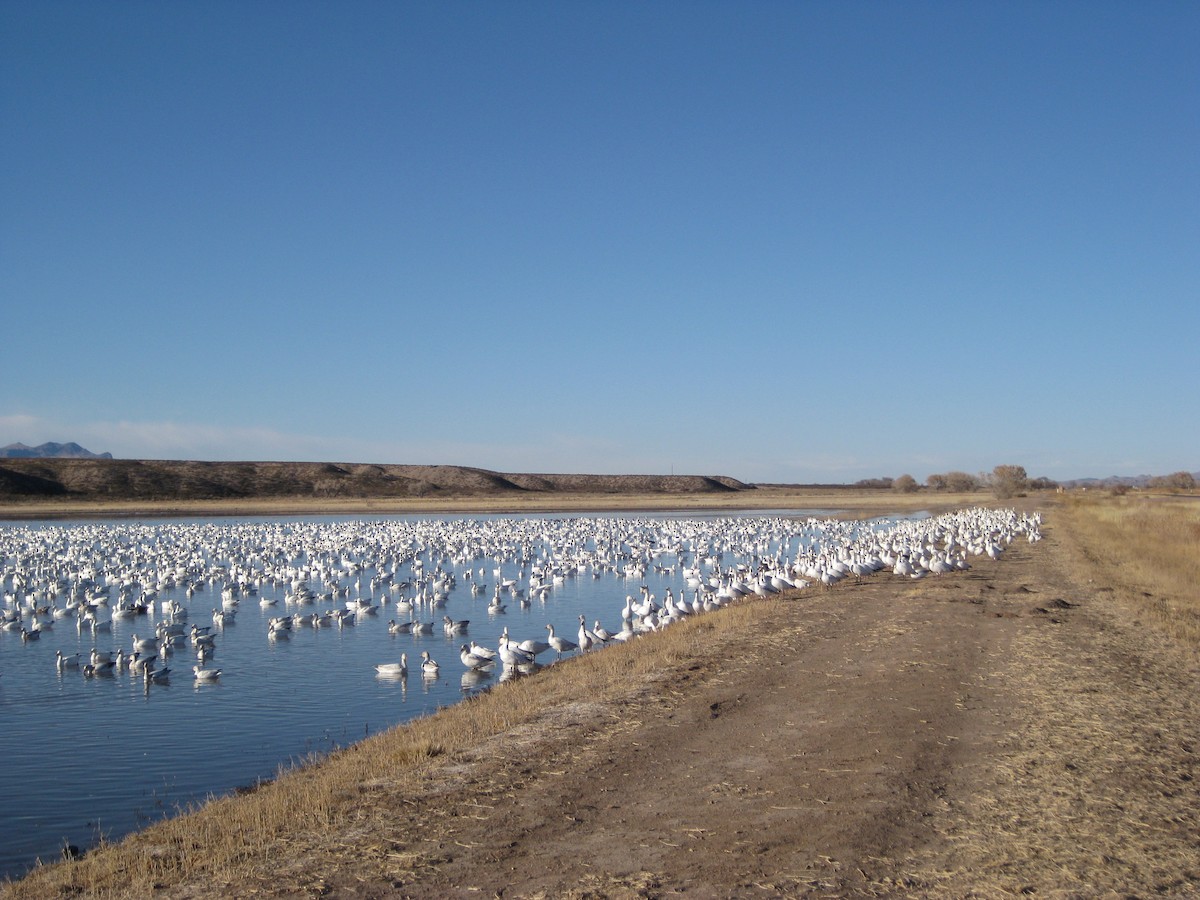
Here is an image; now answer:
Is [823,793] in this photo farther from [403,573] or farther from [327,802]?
[403,573]

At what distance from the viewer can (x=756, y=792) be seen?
7531 mm

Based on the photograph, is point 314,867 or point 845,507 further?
point 845,507

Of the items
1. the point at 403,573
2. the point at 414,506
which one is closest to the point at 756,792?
the point at 403,573

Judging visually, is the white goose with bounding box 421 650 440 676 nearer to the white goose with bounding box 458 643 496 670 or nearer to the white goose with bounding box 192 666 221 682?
the white goose with bounding box 458 643 496 670

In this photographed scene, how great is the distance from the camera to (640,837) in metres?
6.68

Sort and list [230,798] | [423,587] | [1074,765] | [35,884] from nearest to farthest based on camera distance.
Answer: [35,884] → [1074,765] → [230,798] → [423,587]

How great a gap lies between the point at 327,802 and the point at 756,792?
3278 millimetres

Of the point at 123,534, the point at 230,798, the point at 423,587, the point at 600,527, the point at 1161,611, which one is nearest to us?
the point at 230,798

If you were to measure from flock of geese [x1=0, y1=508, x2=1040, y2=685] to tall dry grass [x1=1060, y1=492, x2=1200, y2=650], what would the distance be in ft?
10.1

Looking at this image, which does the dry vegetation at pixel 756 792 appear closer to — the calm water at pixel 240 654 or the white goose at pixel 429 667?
the calm water at pixel 240 654

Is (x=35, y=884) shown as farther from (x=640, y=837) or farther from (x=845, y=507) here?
(x=845, y=507)

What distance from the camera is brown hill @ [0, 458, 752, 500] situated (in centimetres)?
8962

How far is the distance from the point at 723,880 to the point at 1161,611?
1411 cm

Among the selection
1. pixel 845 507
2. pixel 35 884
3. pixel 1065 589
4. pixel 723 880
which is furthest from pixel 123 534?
pixel 845 507
